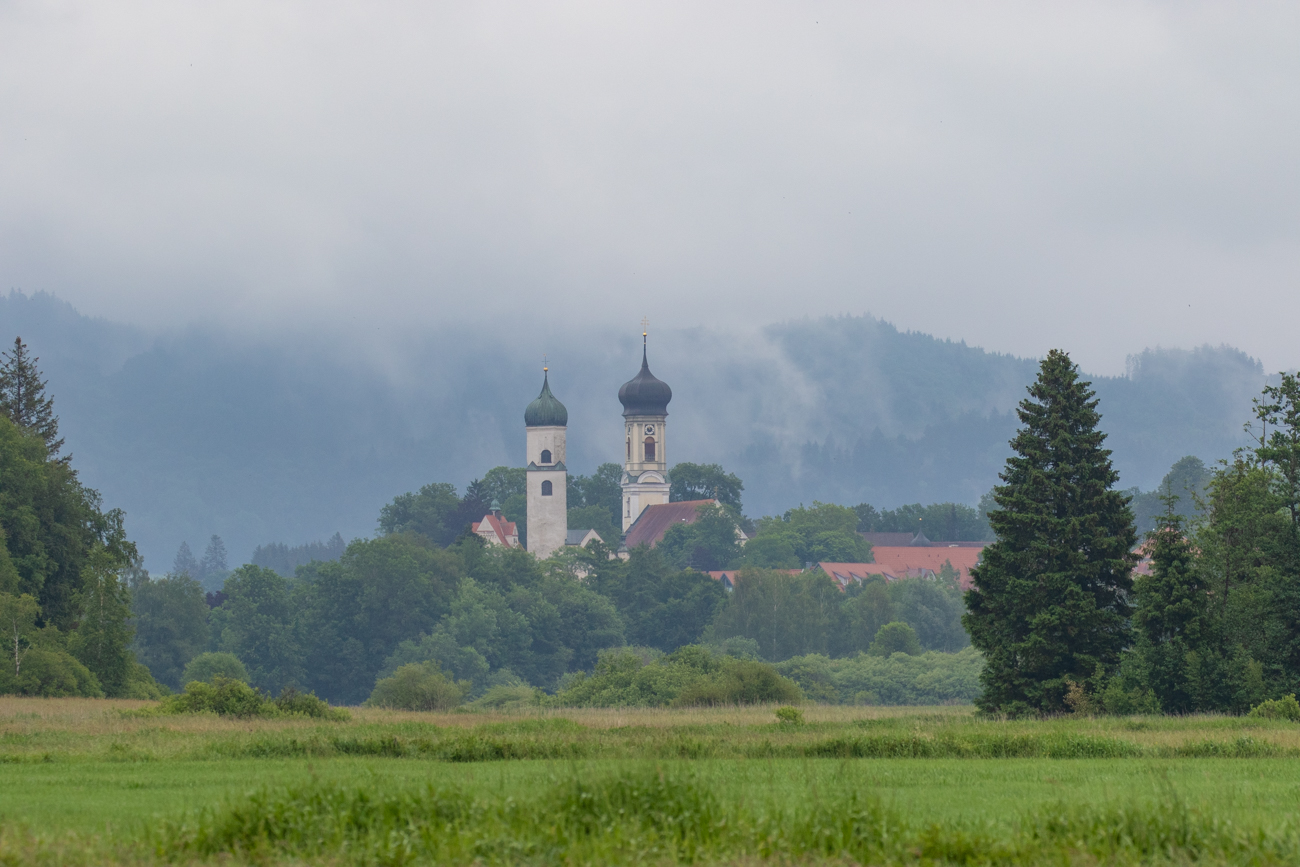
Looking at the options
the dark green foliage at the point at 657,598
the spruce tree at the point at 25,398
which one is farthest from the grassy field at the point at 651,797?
the dark green foliage at the point at 657,598

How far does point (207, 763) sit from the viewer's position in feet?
76.0

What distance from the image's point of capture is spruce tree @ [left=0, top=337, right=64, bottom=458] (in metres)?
76.9

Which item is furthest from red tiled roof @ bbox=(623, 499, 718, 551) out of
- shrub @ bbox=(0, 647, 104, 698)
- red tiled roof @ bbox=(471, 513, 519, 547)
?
shrub @ bbox=(0, 647, 104, 698)

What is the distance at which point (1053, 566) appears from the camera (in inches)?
1666

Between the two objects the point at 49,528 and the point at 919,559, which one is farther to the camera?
the point at 919,559

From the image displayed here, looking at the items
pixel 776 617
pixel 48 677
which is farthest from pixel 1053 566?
pixel 776 617

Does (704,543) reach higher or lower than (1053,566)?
higher

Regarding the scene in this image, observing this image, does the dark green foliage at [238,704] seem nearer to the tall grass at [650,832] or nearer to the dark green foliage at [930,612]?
the tall grass at [650,832]

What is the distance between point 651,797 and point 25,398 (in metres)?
72.7

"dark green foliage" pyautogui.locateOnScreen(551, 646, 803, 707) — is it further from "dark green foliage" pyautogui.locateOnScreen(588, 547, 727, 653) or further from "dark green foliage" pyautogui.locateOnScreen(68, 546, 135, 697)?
"dark green foliage" pyautogui.locateOnScreen(588, 547, 727, 653)

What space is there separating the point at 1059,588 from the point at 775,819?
3029cm

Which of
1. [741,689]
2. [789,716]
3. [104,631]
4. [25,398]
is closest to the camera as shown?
[789,716]

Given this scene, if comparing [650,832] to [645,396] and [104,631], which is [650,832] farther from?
[645,396]

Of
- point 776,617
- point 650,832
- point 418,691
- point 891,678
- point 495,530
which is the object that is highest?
point 495,530
